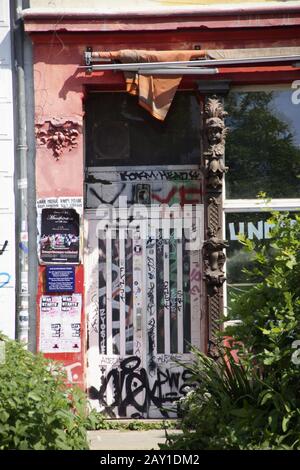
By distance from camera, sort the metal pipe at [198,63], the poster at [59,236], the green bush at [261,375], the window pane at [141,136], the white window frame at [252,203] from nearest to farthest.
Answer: the green bush at [261,375]
the metal pipe at [198,63]
the poster at [59,236]
the white window frame at [252,203]
the window pane at [141,136]

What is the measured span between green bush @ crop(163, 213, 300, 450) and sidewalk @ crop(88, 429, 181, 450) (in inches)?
96.4

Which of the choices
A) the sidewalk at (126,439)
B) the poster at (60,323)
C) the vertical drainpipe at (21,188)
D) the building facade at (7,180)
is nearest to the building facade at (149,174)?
the poster at (60,323)

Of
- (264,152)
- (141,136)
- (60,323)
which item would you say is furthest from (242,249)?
(60,323)

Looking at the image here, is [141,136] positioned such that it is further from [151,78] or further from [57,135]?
[57,135]

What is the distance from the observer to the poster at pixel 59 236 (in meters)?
9.73

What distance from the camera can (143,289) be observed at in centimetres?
1002

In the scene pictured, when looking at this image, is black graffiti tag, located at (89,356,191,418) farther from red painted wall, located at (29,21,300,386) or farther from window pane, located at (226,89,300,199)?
window pane, located at (226,89,300,199)

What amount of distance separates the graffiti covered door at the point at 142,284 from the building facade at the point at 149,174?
0.01m

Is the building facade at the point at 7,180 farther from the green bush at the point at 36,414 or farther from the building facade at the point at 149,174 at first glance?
the green bush at the point at 36,414

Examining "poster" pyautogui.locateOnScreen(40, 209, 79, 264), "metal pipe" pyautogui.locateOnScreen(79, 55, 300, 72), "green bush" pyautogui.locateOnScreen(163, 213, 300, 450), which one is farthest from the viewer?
"poster" pyautogui.locateOnScreen(40, 209, 79, 264)

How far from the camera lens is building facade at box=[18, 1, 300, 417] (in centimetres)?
971

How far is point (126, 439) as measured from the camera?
911 cm

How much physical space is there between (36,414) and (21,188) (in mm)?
4377

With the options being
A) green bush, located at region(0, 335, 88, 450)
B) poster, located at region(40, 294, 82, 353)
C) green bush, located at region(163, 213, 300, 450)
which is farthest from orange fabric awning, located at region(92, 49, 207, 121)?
green bush, located at region(0, 335, 88, 450)
